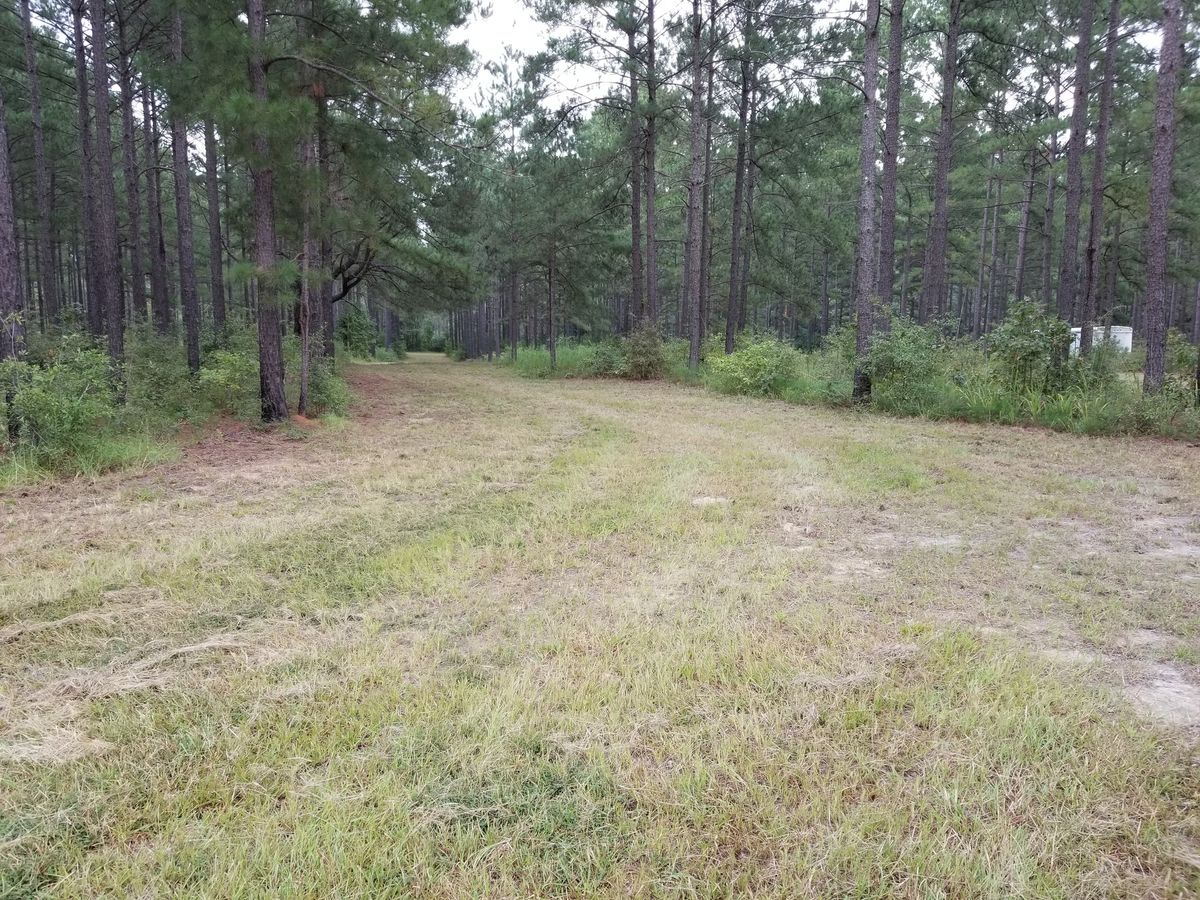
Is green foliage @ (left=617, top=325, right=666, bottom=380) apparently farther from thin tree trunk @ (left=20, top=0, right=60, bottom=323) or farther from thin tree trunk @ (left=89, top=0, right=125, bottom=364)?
thin tree trunk @ (left=20, top=0, right=60, bottom=323)

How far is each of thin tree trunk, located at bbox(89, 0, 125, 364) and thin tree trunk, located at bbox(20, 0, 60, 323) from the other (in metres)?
1.99

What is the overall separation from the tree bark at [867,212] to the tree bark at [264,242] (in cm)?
900

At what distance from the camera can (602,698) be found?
7.32 ft

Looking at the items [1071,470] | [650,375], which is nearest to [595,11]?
[650,375]

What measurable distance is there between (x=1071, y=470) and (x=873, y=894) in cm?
588

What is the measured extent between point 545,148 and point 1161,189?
1381 centimetres

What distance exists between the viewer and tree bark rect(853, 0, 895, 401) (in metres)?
10.8

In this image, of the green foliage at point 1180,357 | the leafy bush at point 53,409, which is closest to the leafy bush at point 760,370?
the green foliage at point 1180,357

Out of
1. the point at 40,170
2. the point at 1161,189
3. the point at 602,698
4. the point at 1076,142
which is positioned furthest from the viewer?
the point at 40,170

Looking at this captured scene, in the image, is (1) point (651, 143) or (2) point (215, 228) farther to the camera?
(1) point (651, 143)

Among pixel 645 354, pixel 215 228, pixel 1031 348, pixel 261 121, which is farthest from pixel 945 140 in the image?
pixel 215 228

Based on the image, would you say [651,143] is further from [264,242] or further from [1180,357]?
[1180,357]

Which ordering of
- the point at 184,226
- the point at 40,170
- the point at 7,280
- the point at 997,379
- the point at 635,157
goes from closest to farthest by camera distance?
the point at 7,280 → the point at 997,379 → the point at 184,226 → the point at 40,170 → the point at 635,157

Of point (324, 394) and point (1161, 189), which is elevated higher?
point (1161, 189)
